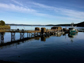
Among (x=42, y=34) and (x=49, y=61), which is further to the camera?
(x=42, y=34)

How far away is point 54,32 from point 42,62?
266 ft

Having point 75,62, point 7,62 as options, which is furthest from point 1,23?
point 75,62

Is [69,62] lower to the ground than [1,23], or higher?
lower

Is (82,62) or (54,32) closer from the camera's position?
(82,62)

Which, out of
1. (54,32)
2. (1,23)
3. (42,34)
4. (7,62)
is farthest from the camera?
(1,23)

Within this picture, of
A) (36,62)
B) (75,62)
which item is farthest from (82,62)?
(36,62)

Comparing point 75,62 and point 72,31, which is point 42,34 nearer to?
point 72,31

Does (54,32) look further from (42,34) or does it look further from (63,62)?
(63,62)

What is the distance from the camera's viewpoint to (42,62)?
20766 millimetres

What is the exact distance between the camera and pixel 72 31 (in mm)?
104562

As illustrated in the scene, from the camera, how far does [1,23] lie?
13162 cm

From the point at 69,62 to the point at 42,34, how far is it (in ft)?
198

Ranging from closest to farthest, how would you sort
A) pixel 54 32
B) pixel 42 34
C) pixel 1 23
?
1. pixel 42 34
2. pixel 54 32
3. pixel 1 23

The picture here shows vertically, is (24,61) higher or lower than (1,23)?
lower
